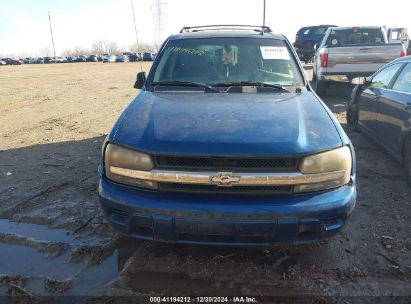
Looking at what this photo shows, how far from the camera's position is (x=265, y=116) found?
289 centimetres

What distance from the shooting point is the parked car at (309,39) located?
21922mm

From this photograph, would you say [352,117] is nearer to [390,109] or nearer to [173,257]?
[390,109]

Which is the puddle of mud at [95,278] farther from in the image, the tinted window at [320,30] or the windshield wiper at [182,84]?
the tinted window at [320,30]

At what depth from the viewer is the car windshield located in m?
3.84

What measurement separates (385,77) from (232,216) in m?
4.21

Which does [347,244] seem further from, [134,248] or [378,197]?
[134,248]

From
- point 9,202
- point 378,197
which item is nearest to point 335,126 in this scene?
point 378,197

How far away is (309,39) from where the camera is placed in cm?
2217

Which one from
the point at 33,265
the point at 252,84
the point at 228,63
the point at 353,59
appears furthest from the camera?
the point at 353,59

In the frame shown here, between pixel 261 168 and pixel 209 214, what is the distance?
0.46m

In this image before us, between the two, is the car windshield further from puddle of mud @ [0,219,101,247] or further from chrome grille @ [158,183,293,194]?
puddle of mud @ [0,219,101,247]

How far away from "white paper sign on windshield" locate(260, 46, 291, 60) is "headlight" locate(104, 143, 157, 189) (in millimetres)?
2073

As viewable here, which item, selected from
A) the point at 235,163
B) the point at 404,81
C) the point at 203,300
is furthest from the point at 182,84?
the point at 404,81

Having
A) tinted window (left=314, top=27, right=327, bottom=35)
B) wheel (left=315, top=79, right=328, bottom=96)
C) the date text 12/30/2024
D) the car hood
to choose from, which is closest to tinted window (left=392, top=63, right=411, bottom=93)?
the car hood
